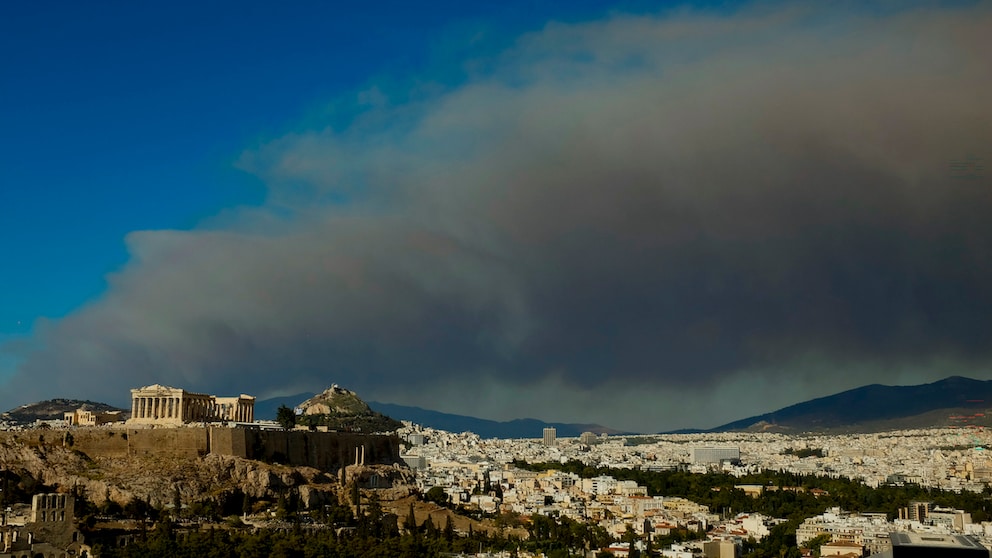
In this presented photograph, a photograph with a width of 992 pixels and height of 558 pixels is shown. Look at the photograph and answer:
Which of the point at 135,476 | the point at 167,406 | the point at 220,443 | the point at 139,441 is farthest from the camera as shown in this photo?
the point at 167,406

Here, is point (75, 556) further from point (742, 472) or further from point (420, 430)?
point (420, 430)

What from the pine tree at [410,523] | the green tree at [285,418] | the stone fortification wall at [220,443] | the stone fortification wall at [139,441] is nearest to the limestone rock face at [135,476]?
the stone fortification wall at [139,441]

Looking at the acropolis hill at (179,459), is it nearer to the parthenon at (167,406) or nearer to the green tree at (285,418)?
the parthenon at (167,406)

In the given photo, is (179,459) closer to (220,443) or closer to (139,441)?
(139,441)

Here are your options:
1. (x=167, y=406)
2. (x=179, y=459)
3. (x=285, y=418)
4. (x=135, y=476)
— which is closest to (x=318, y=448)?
(x=285, y=418)

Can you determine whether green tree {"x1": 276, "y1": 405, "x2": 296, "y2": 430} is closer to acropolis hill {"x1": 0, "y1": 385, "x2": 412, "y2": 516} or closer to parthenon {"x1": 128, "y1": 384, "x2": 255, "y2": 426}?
acropolis hill {"x1": 0, "y1": 385, "x2": 412, "y2": 516}

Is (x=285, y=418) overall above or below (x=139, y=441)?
above

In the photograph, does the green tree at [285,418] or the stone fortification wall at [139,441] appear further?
the green tree at [285,418]

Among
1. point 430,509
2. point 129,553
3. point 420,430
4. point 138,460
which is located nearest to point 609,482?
point 430,509

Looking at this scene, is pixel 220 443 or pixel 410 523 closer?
pixel 410 523

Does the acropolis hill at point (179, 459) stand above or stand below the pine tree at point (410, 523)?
above
